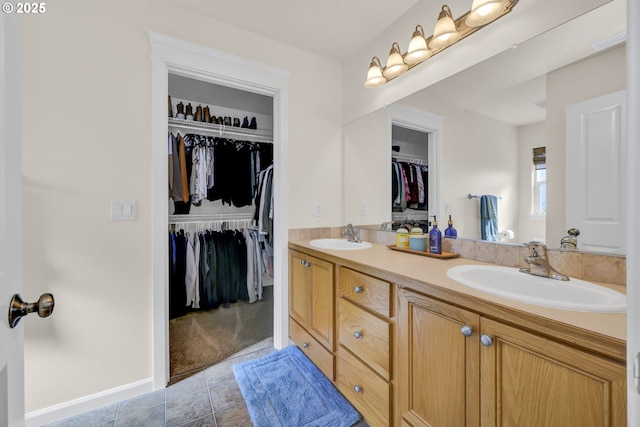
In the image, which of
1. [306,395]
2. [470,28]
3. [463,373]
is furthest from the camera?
[306,395]

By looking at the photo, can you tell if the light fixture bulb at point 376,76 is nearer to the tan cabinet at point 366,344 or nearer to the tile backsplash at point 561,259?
the tile backsplash at point 561,259

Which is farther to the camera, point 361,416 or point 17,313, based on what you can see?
point 361,416

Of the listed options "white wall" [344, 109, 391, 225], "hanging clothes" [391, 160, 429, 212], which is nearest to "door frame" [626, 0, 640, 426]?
"hanging clothes" [391, 160, 429, 212]

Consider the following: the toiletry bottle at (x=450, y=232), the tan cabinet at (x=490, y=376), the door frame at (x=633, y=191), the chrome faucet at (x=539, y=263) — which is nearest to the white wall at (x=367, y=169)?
the toiletry bottle at (x=450, y=232)

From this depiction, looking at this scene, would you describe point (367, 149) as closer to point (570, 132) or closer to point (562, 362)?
point (570, 132)

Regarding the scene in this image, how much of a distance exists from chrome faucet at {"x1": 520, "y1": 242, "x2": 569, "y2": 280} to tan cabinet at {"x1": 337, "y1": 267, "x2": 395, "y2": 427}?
0.57 metres

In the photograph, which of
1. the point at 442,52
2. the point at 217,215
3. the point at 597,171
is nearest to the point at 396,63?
the point at 442,52

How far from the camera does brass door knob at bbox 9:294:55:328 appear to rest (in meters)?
0.54

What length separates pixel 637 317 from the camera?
346 millimetres

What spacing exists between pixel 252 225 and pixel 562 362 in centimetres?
277

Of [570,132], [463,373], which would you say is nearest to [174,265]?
[463,373]

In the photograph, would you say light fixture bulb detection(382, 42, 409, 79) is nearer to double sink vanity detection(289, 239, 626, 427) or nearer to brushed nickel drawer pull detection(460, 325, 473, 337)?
double sink vanity detection(289, 239, 626, 427)

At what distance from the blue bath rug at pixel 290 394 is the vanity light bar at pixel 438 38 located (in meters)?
1.99

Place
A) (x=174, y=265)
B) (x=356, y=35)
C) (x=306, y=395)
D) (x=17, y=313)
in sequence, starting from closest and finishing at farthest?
1. (x=17, y=313)
2. (x=306, y=395)
3. (x=356, y=35)
4. (x=174, y=265)
